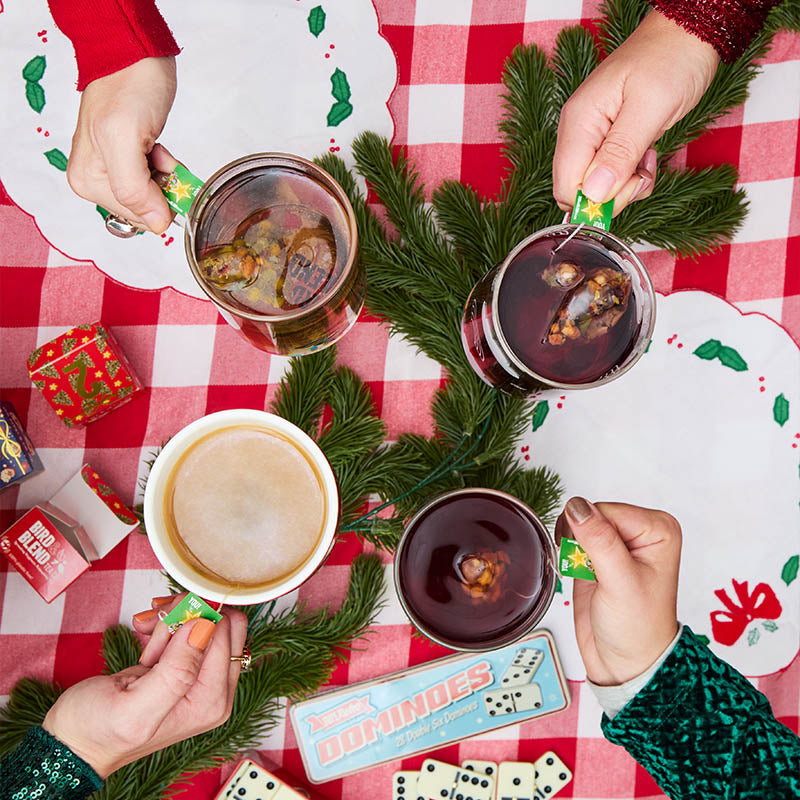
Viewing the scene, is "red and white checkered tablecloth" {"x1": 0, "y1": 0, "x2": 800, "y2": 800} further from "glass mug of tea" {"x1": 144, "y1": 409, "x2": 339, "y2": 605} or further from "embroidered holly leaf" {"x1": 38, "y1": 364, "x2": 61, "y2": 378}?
"glass mug of tea" {"x1": 144, "y1": 409, "x2": 339, "y2": 605}

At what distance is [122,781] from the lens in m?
0.94

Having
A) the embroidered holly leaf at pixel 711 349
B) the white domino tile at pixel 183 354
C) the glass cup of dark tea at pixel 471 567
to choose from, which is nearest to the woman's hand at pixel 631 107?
the embroidered holly leaf at pixel 711 349

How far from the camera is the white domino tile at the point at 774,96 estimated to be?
1.03 metres

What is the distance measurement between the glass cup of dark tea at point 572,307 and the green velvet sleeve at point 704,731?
37 centimetres

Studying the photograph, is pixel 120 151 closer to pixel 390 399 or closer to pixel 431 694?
pixel 390 399

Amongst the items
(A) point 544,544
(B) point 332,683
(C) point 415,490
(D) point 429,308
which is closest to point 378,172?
(D) point 429,308

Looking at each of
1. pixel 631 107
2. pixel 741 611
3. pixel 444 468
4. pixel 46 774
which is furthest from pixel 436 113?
pixel 46 774

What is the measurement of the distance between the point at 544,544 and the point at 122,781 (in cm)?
65

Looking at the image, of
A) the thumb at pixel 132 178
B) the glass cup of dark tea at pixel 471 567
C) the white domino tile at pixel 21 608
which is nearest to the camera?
the thumb at pixel 132 178

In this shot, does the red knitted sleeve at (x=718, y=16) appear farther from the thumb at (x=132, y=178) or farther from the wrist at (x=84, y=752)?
the wrist at (x=84, y=752)

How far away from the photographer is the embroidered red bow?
1038mm

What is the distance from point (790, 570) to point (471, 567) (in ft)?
1.72

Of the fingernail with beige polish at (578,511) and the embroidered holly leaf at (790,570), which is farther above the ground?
the fingernail with beige polish at (578,511)

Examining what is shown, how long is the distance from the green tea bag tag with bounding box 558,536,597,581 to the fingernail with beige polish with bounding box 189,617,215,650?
40 centimetres
